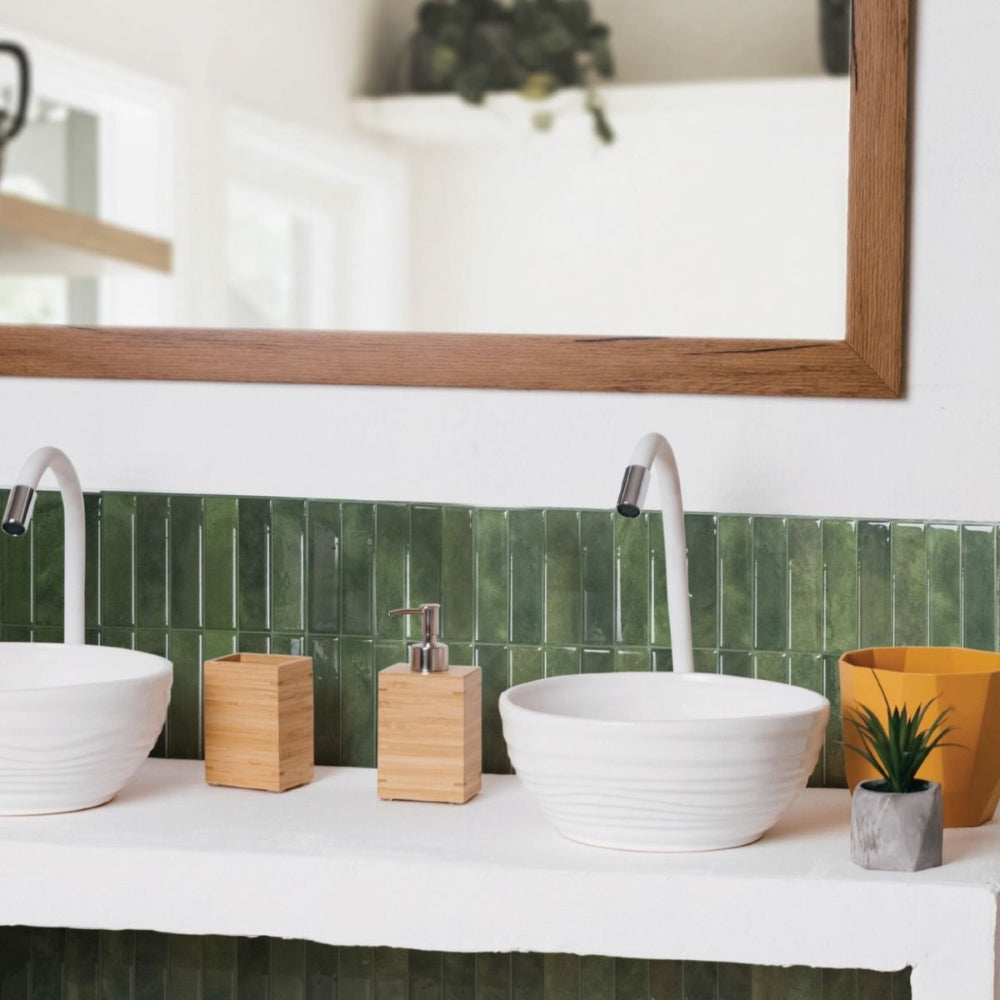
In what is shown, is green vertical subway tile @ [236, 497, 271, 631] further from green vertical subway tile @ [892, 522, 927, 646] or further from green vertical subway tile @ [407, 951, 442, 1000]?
green vertical subway tile @ [892, 522, 927, 646]

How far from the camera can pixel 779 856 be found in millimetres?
1360

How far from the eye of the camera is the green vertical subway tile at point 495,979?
Answer: 5.32ft

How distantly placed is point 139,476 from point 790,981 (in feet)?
3.06

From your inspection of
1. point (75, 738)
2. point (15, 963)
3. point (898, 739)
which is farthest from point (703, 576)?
point (15, 963)

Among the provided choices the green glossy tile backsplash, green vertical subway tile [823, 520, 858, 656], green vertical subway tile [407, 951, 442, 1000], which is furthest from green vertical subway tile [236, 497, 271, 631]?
green vertical subway tile [823, 520, 858, 656]

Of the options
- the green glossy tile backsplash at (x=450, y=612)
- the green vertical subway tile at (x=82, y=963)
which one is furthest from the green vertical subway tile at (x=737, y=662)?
the green vertical subway tile at (x=82, y=963)

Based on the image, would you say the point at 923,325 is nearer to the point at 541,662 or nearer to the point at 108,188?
the point at 541,662

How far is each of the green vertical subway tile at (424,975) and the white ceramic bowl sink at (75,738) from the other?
39 centimetres

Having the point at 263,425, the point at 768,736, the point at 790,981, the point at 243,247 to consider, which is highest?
the point at 243,247

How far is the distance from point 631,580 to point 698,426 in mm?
188

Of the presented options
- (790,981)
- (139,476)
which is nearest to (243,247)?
(139,476)

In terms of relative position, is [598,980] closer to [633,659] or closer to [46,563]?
[633,659]

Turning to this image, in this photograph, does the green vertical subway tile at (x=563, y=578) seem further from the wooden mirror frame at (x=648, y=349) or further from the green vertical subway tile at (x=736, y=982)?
the green vertical subway tile at (x=736, y=982)

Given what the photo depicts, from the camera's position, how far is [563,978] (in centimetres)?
161
